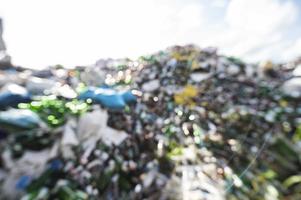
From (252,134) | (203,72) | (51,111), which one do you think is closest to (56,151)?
(51,111)

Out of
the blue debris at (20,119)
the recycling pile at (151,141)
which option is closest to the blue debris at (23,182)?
the recycling pile at (151,141)

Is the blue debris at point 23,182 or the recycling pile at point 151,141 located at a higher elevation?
the recycling pile at point 151,141

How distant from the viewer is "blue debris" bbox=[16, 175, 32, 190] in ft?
10.0

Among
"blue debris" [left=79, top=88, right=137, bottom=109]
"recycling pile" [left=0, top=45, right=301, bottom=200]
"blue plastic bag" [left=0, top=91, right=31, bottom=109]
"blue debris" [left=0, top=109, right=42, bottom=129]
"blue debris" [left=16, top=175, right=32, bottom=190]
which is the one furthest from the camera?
"blue debris" [left=79, top=88, right=137, bottom=109]

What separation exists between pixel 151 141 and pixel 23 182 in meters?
1.73

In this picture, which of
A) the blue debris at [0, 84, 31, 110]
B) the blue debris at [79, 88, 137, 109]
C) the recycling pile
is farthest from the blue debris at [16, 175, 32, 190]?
the blue debris at [79, 88, 137, 109]

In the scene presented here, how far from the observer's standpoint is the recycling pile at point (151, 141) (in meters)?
3.21

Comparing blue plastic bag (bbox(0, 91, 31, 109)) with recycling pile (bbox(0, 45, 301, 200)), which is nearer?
recycling pile (bbox(0, 45, 301, 200))

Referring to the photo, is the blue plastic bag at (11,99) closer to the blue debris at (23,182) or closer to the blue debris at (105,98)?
the blue debris at (105,98)

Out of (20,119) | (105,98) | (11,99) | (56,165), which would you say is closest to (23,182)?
(56,165)

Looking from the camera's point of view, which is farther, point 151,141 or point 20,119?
point 151,141

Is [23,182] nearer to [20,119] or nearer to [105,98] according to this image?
[20,119]

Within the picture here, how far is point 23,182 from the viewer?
3.08 metres

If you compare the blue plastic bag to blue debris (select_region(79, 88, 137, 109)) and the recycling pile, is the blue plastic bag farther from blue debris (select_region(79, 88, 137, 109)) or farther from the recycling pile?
blue debris (select_region(79, 88, 137, 109))
